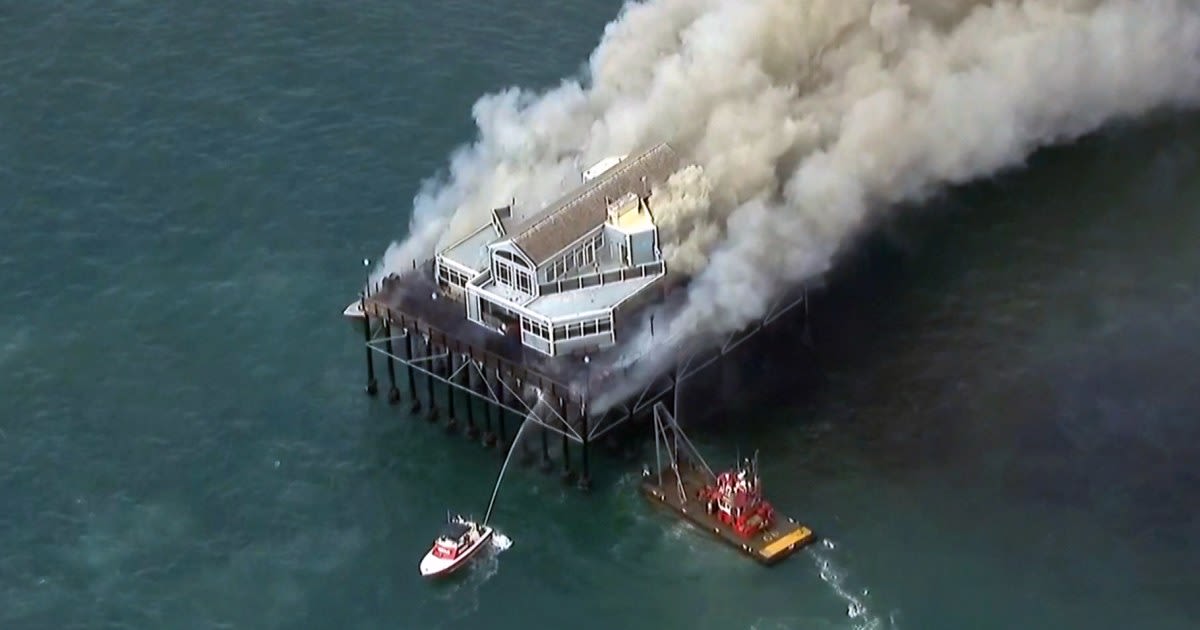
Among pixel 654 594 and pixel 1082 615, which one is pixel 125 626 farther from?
pixel 1082 615

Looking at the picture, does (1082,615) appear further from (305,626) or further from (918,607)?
(305,626)

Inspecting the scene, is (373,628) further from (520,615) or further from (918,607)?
(918,607)

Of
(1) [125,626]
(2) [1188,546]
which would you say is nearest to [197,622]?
(1) [125,626]

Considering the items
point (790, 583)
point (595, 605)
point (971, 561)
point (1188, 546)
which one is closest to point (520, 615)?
point (595, 605)

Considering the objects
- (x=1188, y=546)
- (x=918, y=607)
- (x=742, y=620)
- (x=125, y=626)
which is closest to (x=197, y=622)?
(x=125, y=626)

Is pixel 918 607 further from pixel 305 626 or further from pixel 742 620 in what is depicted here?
pixel 305 626

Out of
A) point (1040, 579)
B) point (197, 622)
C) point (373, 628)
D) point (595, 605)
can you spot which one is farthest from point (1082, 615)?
point (197, 622)
